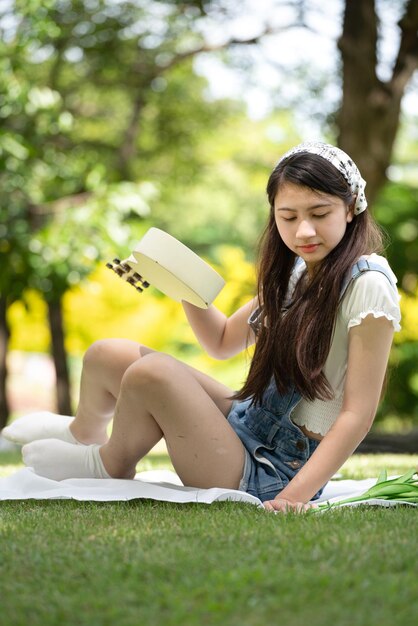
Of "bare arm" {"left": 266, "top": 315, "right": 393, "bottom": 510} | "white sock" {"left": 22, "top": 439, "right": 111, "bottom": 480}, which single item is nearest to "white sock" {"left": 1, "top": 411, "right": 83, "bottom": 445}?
"white sock" {"left": 22, "top": 439, "right": 111, "bottom": 480}

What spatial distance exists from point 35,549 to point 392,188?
9.28m

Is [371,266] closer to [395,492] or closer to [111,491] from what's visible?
[395,492]

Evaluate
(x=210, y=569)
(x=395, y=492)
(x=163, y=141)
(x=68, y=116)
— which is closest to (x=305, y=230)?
(x=395, y=492)

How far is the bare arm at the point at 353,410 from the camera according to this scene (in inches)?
88.7

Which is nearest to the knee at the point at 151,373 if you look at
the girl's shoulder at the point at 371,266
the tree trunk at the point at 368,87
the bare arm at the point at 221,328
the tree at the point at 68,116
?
the bare arm at the point at 221,328

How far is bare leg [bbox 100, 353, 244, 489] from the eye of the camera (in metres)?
A: 2.35

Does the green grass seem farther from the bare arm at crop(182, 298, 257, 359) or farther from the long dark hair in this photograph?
the bare arm at crop(182, 298, 257, 359)

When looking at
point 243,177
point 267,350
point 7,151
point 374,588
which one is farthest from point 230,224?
point 374,588

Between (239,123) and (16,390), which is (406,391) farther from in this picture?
(16,390)

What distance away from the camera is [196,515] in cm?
215

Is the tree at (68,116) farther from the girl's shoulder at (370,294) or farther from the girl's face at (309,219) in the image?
the girl's shoulder at (370,294)

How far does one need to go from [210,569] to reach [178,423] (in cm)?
81

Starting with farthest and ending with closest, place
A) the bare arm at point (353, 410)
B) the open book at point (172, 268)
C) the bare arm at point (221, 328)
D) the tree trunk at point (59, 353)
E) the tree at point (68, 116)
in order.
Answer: the tree trunk at point (59, 353)
the tree at point (68, 116)
the bare arm at point (221, 328)
the open book at point (172, 268)
the bare arm at point (353, 410)

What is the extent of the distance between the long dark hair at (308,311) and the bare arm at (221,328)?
0.73 feet
